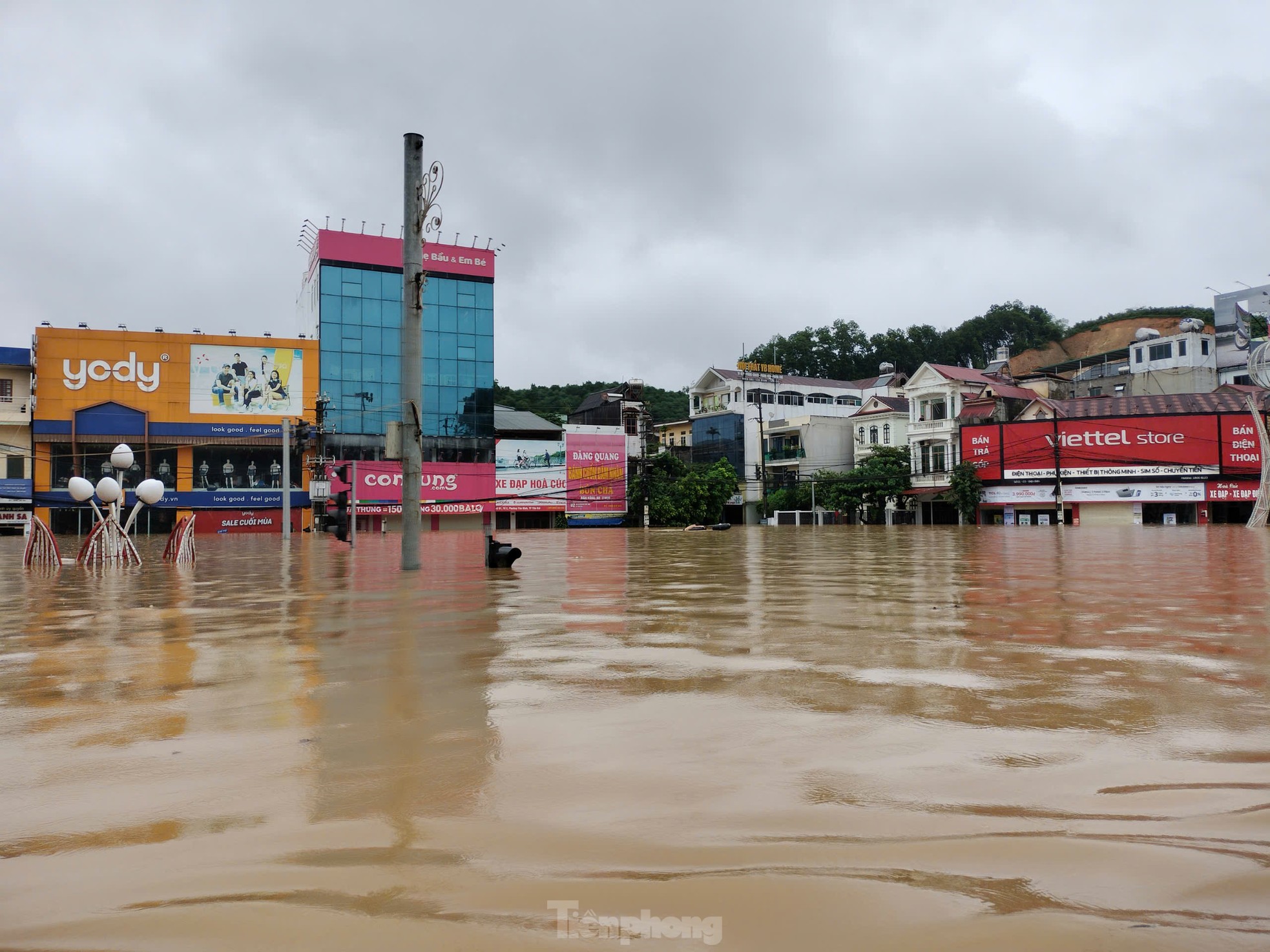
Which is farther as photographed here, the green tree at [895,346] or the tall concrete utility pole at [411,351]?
the green tree at [895,346]

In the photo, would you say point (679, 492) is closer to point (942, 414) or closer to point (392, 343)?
point (942, 414)

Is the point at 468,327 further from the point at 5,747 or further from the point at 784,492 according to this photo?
the point at 5,747

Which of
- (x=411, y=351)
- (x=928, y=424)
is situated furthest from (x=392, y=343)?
(x=411, y=351)

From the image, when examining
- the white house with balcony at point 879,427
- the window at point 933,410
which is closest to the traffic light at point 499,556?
the window at point 933,410

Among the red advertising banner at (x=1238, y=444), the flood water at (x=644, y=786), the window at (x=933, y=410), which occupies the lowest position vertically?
the flood water at (x=644, y=786)

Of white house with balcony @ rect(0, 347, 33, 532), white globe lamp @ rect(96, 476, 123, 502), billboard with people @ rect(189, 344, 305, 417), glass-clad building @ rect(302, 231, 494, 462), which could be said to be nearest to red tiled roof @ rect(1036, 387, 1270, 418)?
glass-clad building @ rect(302, 231, 494, 462)

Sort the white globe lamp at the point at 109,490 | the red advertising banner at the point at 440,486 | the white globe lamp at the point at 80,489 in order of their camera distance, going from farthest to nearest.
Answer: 1. the red advertising banner at the point at 440,486
2. the white globe lamp at the point at 80,489
3. the white globe lamp at the point at 109,490

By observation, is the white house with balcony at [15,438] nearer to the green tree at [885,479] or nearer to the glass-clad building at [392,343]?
the glass-clad building at [392,343]

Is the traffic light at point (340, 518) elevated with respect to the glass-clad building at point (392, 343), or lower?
lower

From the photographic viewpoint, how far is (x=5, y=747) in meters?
3.40

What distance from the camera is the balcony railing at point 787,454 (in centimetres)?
6550

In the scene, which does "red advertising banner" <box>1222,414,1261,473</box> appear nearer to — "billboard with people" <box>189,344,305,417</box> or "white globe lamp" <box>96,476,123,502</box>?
"white globe lamp" <box>96,476,123,502</box>

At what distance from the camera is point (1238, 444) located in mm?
47406

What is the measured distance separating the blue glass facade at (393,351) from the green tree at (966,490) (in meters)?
30.0
